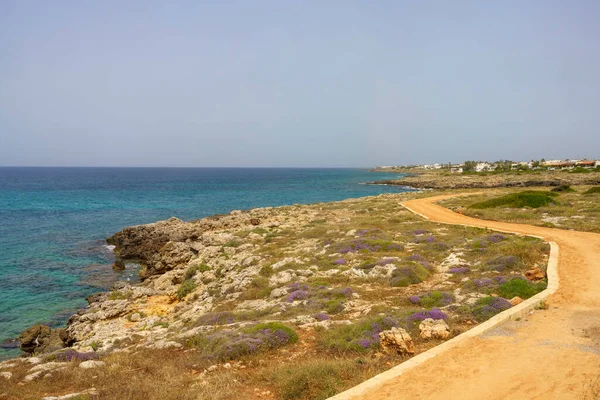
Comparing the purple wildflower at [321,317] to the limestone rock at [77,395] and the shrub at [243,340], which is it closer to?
the shrub at [243,340]

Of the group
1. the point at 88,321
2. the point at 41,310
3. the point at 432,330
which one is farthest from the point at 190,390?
the point at 41,310

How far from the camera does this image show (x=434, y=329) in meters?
12.3

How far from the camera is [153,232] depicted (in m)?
46.4

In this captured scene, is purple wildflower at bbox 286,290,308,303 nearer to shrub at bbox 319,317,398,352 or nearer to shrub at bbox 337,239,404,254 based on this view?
shrub at bbox 319,317,398,352

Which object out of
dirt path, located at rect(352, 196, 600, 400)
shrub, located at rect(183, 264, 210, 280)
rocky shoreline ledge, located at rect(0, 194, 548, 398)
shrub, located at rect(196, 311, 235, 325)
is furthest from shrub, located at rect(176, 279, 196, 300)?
dirt path, located at rect(352, 196, 600, 400)

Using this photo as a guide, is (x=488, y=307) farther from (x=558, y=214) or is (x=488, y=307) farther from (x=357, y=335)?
(x=558, y=214)

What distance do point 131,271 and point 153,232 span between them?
30.4ft

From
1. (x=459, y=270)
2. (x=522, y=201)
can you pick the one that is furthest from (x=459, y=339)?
(x=522, y=201)

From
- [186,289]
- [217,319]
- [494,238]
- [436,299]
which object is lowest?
[186,289]

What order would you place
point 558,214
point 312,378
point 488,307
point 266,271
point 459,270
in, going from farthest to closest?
point 558,214, point 266,271, point 459,270, point 488,307, point 312,378

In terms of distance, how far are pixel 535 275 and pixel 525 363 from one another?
895 cm

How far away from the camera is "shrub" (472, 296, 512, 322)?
43.9 feet

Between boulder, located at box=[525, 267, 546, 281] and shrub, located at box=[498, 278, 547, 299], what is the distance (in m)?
0.94

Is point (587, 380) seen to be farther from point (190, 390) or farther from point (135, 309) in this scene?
point (135, 309)
